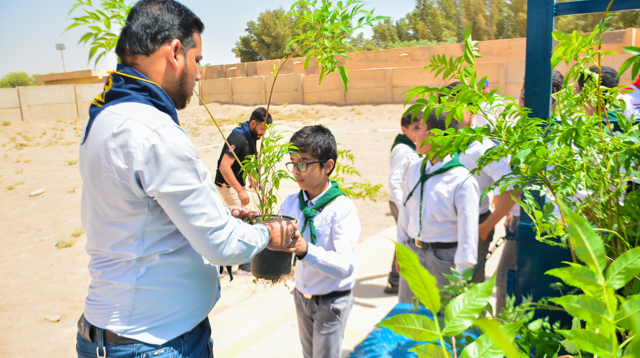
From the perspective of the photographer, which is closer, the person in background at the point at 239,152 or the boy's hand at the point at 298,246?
the boy's hand at the point at 298,246

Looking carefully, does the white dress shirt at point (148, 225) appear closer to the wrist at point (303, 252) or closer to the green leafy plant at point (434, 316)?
the wrist at point (303, 252)

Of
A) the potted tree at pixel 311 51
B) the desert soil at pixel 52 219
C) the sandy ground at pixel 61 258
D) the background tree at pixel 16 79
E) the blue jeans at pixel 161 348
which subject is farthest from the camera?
the background tree at pixel 16 79

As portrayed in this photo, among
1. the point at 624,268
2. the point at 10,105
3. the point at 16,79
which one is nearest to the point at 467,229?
the point at 624,268

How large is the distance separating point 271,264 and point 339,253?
377 mm

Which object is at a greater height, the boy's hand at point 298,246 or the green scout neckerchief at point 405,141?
the green scout neckerchief at point 405,141

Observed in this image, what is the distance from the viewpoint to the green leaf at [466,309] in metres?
0.53

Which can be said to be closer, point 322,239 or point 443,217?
point 322,239

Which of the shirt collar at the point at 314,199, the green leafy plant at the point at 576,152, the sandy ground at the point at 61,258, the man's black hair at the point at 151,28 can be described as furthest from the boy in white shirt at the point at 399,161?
the green leafy plant at the point at 576,152

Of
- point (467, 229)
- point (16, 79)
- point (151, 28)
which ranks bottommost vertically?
point (467, 229)

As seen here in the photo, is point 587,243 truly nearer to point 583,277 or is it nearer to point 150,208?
point 583,277

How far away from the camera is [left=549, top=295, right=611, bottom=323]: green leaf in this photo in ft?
1.65

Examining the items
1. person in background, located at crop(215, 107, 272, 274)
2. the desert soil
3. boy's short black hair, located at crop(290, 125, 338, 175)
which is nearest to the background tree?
the desert soil

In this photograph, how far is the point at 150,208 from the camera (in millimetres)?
1322

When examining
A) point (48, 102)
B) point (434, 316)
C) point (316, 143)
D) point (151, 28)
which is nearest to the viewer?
point (434, 316)
